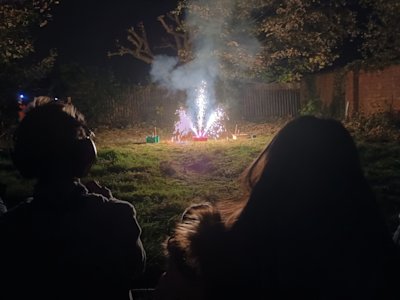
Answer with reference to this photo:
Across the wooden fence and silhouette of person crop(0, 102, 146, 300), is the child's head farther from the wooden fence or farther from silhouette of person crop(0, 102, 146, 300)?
the wooden fence

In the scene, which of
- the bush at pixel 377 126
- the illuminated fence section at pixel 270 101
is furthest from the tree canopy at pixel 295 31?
the bush at pixel 377 126

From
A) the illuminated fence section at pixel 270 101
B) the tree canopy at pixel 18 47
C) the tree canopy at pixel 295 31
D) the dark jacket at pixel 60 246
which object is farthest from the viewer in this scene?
the illuminated fence section at pixel 270 101

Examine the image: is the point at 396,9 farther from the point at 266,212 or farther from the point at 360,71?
the point at 266,212

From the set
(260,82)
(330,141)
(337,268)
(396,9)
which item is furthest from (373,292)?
(260,82)

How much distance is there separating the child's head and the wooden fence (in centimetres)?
1961

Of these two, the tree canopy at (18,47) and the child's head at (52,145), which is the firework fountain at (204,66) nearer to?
the tree canopy at (18,47)

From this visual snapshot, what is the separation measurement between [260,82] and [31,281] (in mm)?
21460

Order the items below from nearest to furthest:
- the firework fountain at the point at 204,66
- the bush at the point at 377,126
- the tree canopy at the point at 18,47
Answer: the bush at the point at 377,126, the tree canopy at the point at 18,47, the firework fountain at the point at 204,66

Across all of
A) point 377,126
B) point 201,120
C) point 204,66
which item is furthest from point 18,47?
point 377,126

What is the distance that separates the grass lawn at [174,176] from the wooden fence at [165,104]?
21.7 feet

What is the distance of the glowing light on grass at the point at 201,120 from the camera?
17.5 metres

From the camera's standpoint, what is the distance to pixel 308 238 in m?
1.78

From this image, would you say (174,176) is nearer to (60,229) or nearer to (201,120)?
(60,229)

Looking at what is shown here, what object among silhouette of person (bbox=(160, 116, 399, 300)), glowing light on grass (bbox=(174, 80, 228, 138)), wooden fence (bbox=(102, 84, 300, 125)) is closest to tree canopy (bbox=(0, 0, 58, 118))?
Result: wooden fence (bbox=(102, 84, 300, 125))
